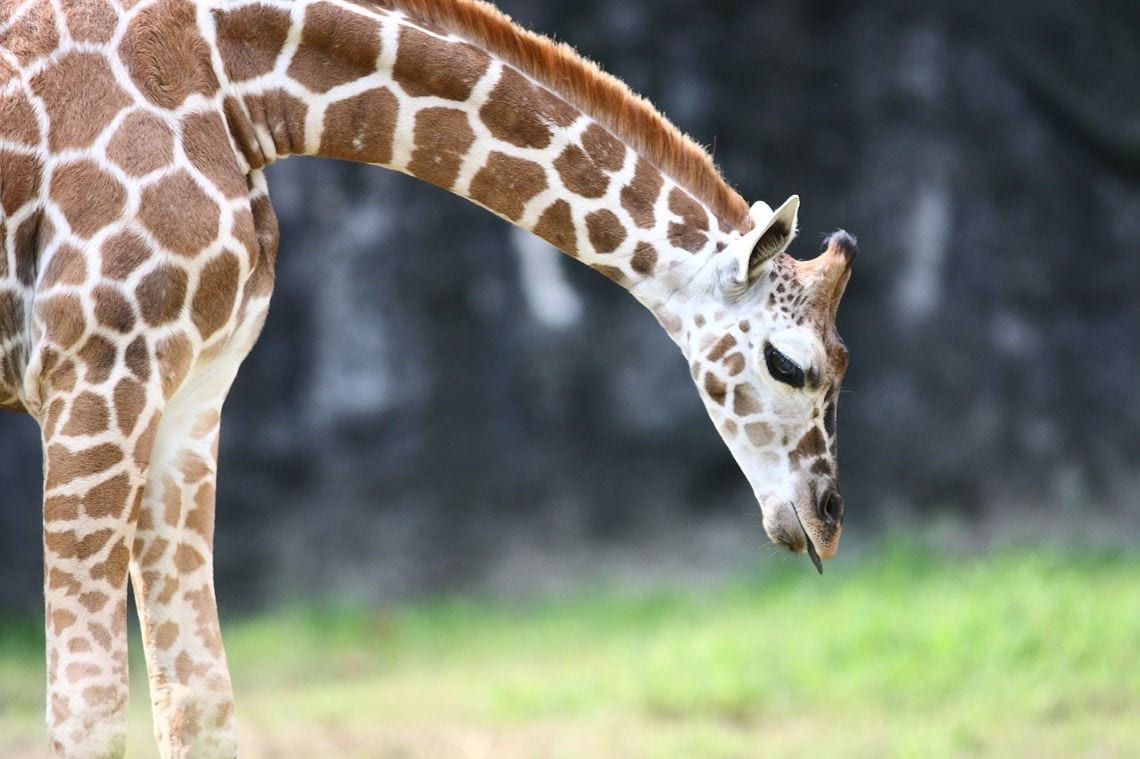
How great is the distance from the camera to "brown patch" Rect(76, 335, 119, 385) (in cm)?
307

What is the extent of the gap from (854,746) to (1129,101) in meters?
4.17

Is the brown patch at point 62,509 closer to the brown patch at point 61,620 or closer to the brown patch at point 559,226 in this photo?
the brown patch at point 61,620

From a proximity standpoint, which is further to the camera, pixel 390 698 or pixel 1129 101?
pixel 1129 101

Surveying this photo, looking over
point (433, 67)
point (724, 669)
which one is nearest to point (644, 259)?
point (433, 67)

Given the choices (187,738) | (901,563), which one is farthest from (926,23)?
(187,738)

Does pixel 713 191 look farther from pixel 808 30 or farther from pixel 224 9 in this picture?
pixel 808 30

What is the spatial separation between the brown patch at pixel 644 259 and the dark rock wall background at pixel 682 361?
14.8ft

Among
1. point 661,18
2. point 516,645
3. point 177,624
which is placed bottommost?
point 516,645

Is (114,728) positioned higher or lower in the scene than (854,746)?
higher

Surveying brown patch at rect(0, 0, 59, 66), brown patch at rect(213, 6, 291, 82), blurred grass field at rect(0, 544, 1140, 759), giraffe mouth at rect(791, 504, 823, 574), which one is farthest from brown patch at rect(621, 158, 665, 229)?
blurred grass field at rect(0, 544, 1140, 759)

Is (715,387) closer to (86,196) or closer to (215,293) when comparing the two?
(215,293)

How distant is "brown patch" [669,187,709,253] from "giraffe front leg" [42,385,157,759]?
1.26 metres

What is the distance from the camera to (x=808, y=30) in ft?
26.2

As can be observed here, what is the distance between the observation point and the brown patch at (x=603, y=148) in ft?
11.3
